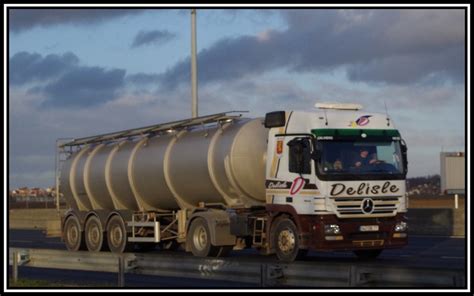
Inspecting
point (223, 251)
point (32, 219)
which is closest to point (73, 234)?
point (223, 251)

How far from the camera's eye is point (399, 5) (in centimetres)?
1847

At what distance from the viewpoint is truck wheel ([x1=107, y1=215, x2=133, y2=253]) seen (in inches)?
1061

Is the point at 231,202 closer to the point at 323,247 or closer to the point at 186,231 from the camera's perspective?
the point at 186,231

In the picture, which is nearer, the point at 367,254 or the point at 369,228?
the point at 369,228

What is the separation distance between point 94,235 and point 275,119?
9.15 metres

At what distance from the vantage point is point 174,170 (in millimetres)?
24828

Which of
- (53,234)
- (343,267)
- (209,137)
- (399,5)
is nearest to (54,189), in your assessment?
(53,234)

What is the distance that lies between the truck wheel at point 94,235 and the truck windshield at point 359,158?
959cm

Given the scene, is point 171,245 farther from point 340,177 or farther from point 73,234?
point 340,177

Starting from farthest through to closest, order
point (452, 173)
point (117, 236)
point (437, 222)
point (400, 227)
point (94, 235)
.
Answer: point (452, 173) < point (437, 222) < point (94, 235) < point (117, 236) < point (400, 227)

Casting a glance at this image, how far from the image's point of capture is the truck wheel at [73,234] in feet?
95.1

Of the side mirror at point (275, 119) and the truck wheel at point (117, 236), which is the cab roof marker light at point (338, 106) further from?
the truck wheel at point (117, 236)

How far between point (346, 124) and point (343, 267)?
7638mm

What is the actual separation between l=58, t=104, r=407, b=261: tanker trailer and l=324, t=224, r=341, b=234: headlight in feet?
0.07
